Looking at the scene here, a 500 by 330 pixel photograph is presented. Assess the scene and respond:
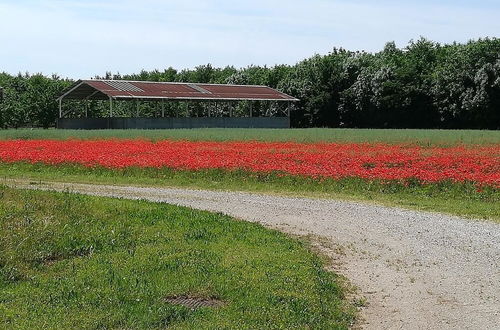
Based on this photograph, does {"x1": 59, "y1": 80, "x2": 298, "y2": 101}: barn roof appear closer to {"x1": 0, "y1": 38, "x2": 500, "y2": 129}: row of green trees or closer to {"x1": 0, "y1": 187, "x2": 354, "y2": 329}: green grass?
{"x1": 0, "y1": 38, "x2": 500, "y2": 129}: row of green trees

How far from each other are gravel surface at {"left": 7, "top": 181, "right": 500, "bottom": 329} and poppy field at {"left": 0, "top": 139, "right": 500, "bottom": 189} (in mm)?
4168

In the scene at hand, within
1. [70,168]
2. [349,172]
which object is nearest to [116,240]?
[349,172]

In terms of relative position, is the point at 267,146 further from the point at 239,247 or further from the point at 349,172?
the point at 239,247

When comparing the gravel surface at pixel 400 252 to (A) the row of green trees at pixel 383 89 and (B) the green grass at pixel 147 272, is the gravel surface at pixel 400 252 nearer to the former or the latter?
(B) the green grass at pixel 147 272

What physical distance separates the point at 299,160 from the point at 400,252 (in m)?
15.5

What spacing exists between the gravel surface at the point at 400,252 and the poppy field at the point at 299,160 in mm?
4168

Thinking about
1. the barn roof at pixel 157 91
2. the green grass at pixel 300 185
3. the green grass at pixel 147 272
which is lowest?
the green grass at pixel 300 185

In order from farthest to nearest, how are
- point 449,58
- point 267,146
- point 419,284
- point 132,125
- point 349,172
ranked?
point 449,58 < point 132,125 < point 267,146 < point 349,172 < point 419,284

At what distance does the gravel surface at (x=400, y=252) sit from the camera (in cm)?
917

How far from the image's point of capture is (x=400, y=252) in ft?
42.4

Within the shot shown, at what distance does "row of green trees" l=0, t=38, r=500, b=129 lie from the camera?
79188 millimetres

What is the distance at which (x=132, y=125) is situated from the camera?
7269cm

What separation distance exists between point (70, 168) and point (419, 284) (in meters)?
21.8

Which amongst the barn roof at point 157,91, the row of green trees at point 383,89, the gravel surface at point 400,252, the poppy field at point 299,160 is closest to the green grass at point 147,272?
the gravel surface at point 400,252
